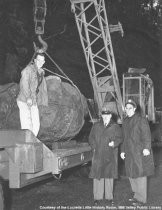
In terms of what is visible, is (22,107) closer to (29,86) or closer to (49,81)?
(29,86)

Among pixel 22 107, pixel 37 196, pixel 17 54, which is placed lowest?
pixel 37 196

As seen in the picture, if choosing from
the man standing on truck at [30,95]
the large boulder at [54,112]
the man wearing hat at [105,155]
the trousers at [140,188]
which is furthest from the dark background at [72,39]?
the trousers at [140,188]

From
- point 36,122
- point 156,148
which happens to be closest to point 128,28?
point 156,148

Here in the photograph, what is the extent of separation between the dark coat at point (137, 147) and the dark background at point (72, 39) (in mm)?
6991

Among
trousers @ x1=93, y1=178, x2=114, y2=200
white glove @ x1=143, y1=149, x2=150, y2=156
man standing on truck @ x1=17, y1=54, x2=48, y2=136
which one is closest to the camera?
man standing on truck @ x1=17, y1=54, x2=48, y2=136

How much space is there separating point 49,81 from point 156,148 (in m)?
11.6

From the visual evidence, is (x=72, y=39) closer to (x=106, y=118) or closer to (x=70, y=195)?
(x=70, y=195)

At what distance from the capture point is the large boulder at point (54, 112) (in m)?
6.98

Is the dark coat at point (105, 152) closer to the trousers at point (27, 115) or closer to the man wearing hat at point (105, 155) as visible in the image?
the man wearing hat at point (105, 155)

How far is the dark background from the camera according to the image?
1365 cm

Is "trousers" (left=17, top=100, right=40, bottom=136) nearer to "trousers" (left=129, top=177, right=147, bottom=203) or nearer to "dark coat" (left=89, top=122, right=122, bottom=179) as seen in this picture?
"dark coat" (left=89, top=122, right=122, bottom=179)

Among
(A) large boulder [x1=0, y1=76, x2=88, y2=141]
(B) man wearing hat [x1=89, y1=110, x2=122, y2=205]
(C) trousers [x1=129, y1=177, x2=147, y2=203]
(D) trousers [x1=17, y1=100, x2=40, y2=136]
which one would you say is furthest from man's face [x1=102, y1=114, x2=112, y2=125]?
(D) trousers [x1=17, y1=100, x2=40, y2=136]

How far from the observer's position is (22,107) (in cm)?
613

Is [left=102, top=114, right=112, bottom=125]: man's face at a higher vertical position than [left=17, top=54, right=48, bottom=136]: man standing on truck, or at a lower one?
lower
